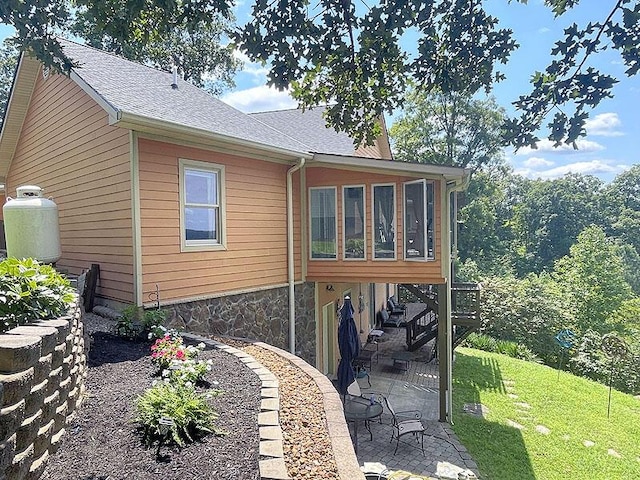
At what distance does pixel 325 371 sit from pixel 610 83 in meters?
8.82

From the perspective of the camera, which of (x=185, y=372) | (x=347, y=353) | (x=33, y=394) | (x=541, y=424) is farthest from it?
(x=541, y=424)

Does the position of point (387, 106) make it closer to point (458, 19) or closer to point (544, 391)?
point (458, 19)

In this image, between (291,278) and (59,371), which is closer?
(59,371)

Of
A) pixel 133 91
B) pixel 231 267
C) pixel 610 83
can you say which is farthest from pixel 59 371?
pixel 133 91

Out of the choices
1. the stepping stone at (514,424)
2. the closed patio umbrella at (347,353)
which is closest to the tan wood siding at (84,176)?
the closed patio umbrella at (347,353)

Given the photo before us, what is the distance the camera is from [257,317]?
7996mm

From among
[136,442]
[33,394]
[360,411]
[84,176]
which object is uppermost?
[84,176]

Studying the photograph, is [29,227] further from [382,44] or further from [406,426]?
[406,426]

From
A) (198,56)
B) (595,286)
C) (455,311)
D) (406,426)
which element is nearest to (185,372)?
(406,426)

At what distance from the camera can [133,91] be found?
6.72m

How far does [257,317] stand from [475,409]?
549 cm

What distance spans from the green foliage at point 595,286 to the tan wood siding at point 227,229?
15.7 m

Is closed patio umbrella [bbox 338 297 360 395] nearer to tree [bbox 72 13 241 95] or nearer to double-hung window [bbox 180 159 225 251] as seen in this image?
double-hung window [bbox 180 159 225 251]

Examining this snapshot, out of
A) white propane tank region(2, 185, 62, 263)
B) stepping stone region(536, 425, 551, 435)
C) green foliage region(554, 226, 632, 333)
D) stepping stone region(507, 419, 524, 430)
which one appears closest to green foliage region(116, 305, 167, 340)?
white propane tank region(2, 185, 62, 263)
